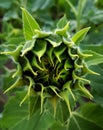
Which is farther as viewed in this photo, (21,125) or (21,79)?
(21,125)

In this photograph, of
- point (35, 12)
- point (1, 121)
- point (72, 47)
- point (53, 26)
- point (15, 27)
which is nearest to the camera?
point (72, 47)

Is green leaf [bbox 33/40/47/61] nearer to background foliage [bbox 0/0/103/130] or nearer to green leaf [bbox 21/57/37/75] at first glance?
green leaf [bbox 21/57/37/75]

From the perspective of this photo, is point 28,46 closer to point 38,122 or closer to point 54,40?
point 54,40

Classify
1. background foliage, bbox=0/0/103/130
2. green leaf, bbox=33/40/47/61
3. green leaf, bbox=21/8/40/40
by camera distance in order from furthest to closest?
background foliage, bbox=0/0/103/130
green leaf, bbox=21/8/40/40
green leaf, bbox=33/40/47/61

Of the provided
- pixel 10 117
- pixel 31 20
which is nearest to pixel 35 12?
pixel 10 117

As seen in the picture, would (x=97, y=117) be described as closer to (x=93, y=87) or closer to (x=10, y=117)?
(x=93, y=87)

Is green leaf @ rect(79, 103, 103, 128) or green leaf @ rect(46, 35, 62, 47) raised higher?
green leaf @ rect(46, 35, 62, 47)

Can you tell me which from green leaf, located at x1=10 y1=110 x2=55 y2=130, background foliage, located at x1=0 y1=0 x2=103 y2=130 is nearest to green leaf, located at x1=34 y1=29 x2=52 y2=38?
background foliage, located at x1=0 y1=0 x2=103 y2=130
